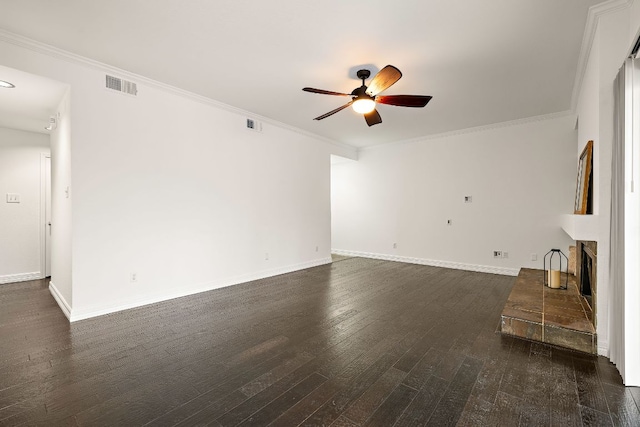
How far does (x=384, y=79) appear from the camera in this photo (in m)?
2.89

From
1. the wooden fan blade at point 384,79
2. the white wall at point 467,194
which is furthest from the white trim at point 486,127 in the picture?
the wooden fan blade at point 384,79

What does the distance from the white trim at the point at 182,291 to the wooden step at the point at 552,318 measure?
364 cm

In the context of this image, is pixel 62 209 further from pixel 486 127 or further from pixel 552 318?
pixel 486 127

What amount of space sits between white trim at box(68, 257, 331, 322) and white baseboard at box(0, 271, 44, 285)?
111 inches

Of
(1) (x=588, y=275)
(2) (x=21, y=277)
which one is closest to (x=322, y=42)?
(1) (x=588, y=275)

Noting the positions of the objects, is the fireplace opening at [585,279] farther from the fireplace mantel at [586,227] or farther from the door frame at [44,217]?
the door frame at [44,217]

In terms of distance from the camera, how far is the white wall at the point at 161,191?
3.17 metres

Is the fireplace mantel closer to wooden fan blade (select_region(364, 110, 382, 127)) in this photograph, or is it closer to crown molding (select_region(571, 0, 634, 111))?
crown molding (select_region(571, 0, 634, 111))

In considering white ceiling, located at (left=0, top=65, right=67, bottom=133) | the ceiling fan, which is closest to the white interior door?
white ceiling, located at (left=0, top=65, right=67, bottom=133)

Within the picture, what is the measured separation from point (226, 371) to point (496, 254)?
527cm

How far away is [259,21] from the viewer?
8.27 ft

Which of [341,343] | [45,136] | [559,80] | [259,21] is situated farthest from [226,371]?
[45,136]

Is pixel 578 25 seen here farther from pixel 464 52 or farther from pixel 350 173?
pixel 350 173

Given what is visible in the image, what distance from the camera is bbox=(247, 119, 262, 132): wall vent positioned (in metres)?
4.90
